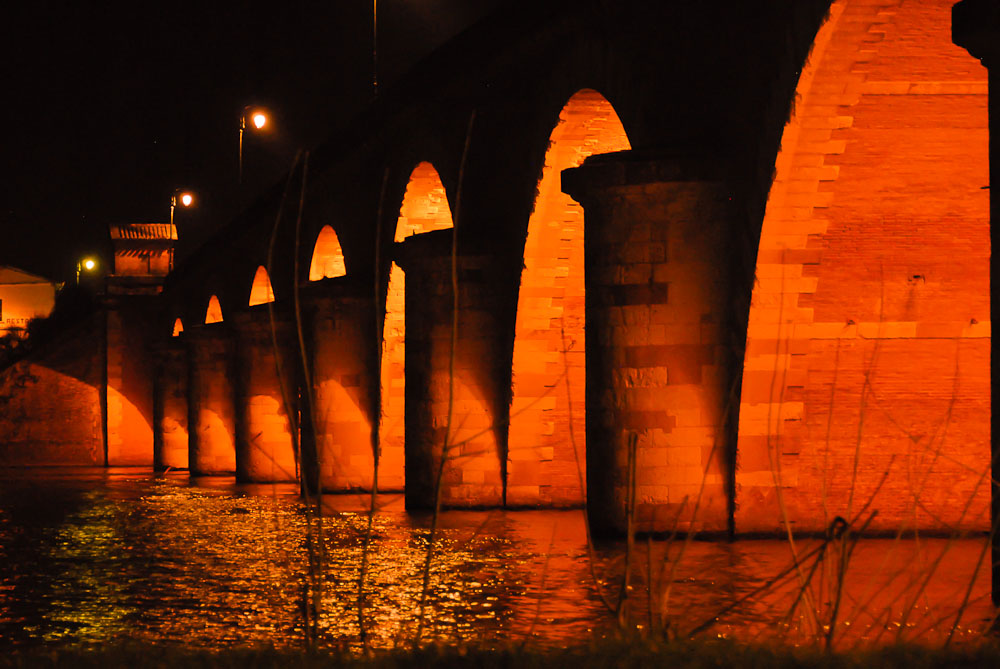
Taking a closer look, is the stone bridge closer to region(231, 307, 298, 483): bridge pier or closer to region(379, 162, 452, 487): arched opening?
region(379, 162, 452, 487): arched opening

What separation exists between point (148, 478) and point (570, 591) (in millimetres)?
22669

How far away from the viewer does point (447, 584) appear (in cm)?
942

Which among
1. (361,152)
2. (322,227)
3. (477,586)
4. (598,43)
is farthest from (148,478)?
(477,586)

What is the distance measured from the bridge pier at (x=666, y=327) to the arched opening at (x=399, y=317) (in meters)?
6.74

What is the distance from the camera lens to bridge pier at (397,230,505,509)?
15.9 m

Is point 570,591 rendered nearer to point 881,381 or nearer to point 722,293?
→ point 722,293

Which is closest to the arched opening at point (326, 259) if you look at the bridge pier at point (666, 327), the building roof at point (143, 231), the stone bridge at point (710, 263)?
the stone bridge at point (710, 263)

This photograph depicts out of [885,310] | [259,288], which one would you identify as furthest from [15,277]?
[885,310]

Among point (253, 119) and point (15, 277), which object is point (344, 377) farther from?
point (15, 277)

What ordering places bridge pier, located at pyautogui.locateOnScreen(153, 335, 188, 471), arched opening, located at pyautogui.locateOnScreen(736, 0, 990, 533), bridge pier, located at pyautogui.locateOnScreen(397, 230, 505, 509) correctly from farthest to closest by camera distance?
bridge pier, located at pyautogui.locateOnScreen(153, 335, 188, 471), bridge pier, located at pyautogui.locateOnScreen(397, 230, 505, 509), arched opening, located at pyautogui.locateOnScreen(736, 0, 990, 533)

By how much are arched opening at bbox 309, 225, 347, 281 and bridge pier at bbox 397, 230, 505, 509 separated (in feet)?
23.3

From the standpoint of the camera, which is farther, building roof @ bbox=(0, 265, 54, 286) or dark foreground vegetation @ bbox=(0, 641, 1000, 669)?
building roof @ bbox=(0, 265, 54, 286)

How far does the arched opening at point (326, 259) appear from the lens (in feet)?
77.8

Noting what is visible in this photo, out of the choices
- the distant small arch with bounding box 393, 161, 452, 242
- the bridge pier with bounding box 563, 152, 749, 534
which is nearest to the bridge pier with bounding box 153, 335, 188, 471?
the distant small arch with bounding box 393, 161, 452, 242
